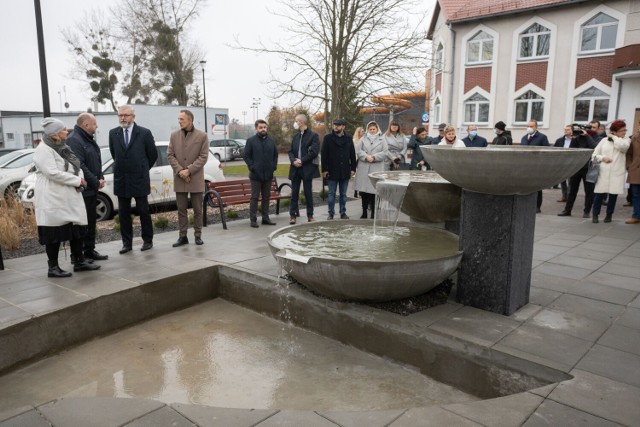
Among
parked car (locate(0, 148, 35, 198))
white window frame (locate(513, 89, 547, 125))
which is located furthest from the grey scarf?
white window frame (locate(513, 89, 547, 125))

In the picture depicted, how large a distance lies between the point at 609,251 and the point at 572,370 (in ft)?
13.8

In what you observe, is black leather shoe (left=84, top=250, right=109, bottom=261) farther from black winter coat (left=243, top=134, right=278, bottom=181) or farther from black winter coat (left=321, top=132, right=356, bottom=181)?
black winter coat (left=321, top=132, right=356, bottom=181)

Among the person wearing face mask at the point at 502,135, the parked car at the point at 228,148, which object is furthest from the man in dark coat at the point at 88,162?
the parked car at the point at 228,148

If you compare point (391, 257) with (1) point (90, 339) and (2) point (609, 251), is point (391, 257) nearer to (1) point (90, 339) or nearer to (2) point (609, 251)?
(1) point (90, 339)

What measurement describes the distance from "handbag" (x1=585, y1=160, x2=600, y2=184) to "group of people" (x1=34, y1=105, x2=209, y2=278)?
23.0 ft

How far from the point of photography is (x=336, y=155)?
866cm

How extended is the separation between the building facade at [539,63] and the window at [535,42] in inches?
1.9

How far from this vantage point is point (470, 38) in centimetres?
2577

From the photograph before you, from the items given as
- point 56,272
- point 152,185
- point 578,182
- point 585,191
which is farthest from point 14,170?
point 585,191

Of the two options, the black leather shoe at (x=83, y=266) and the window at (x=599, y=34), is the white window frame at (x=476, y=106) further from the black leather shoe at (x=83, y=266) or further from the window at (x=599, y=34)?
the black leather shoe at (x=83, y=266)

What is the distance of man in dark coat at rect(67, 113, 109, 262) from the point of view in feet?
18.6

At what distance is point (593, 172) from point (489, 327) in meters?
6.52

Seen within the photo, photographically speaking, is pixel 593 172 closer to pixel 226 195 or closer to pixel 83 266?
pixel 226 195

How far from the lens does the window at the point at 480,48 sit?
25.3m
